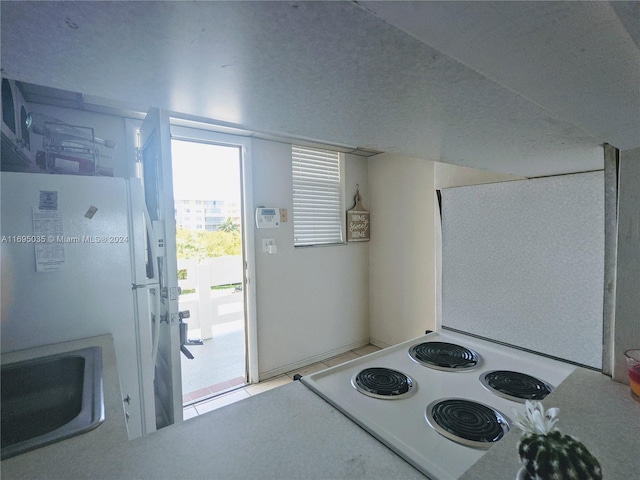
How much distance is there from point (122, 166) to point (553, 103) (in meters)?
2.51

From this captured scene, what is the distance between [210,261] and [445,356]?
353cm

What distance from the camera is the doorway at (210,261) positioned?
2.79 m

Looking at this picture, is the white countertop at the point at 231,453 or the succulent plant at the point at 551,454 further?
the white countertop at the point at 231,453

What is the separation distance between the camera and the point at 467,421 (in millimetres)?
765

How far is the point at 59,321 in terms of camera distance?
1.26 metres

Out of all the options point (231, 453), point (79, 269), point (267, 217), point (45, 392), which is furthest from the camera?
point (267, 217)

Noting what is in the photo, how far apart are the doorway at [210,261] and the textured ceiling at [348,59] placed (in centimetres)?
202

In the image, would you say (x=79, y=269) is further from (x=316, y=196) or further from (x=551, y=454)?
(x=316, y=196)

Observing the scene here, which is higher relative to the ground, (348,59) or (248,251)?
(348,59)

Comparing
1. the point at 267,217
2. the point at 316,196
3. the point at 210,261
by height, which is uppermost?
the point at 316,196

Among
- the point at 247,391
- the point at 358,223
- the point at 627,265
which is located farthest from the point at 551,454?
the point at 358,223

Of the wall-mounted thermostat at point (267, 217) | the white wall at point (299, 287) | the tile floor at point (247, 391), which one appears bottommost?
the tile floor at point (247, 391)

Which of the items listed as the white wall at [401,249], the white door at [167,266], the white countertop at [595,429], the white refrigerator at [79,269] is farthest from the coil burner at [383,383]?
the white wall at [401,249]

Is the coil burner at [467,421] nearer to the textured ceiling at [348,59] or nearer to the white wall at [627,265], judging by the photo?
the white wall at [627,265]
